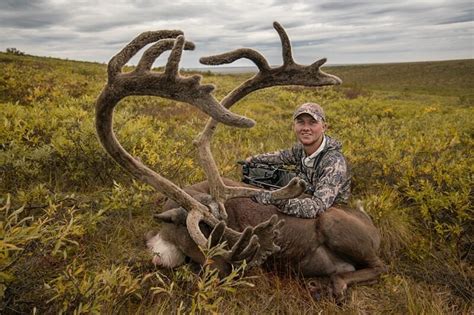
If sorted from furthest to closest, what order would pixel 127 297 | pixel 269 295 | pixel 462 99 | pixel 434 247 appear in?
1. pixel 462 99
2. pixel 434 247
3. pixel 269 295
4. pixel 127 297

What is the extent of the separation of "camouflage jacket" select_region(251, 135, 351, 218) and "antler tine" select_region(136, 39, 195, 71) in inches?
64.6

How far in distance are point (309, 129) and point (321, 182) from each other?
2.23ft

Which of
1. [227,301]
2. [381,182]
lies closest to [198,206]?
[227,301]

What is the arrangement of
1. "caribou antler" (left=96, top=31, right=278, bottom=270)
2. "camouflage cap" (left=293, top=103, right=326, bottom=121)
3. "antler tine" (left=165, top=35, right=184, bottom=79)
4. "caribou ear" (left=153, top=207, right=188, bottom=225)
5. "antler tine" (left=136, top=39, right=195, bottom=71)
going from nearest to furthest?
1. "antler tine" (left=165, top=35, right=184, bottom=79)
2. "caribou antler" (left=96, top=31, right=278, bottom=270)
3. "antler tine" (left=136, top=39, right=195, bottom=71)
4. "caribou ear" (left=153, top=207, right=188, bottom=225)
5. "camouflage cap" (left=293, top=103, right=326, bottom=121)

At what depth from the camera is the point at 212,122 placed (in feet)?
12.4

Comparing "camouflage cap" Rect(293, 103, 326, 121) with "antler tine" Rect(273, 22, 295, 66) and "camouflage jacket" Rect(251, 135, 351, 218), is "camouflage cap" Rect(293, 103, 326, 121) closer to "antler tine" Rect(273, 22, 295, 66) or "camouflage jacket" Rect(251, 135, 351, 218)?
"camouflage jacket" Rect(251, 135, 351, 218)

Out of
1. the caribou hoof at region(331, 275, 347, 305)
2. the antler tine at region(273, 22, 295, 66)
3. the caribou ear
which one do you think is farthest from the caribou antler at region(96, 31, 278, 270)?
the caribou hoof at region(331, 275, 347, 305)

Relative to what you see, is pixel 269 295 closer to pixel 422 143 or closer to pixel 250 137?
pixel 422 143

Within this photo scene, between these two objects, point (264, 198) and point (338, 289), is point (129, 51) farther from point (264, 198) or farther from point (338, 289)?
point (338, 289)

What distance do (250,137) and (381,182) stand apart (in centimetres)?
395

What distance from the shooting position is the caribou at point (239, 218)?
105 inches

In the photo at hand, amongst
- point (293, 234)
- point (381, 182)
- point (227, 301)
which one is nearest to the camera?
point (227, 301)

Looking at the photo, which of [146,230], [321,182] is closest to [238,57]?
[321,182]

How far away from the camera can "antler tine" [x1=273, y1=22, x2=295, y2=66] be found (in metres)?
3.19
